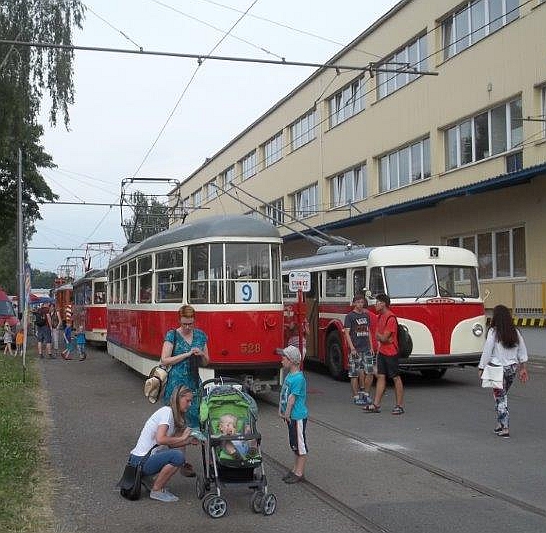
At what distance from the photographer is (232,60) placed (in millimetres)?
13164

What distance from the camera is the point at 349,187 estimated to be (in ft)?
105

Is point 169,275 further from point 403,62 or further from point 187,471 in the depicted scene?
point 403,62

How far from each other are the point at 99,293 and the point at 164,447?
766 inches

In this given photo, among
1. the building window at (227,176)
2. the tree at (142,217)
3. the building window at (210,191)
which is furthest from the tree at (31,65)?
the building window at (210,191)

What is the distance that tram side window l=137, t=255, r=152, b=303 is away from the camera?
13.3m

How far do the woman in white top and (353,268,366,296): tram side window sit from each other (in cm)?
529

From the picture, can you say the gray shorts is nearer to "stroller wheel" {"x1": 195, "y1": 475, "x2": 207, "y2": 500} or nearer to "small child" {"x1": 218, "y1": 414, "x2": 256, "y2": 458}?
"stroller wheel" {"x1": 195, "y1": 475, "x2": 207, "y2": 500}

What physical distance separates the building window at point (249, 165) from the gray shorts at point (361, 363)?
114 ft

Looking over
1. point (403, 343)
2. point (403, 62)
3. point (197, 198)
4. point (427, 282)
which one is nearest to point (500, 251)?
point (403, 62)

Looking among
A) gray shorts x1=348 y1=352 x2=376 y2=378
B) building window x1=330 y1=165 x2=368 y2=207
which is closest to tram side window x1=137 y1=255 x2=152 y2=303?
gray shorts x1=348 y1=352 x2=376 y2=378

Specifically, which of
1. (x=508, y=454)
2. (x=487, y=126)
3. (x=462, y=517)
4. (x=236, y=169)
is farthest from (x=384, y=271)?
(x=236, y=169)

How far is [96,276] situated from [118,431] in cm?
1672

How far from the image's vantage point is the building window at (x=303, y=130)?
3578 cm

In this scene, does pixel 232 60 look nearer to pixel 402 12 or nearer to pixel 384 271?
pixel 384 271
